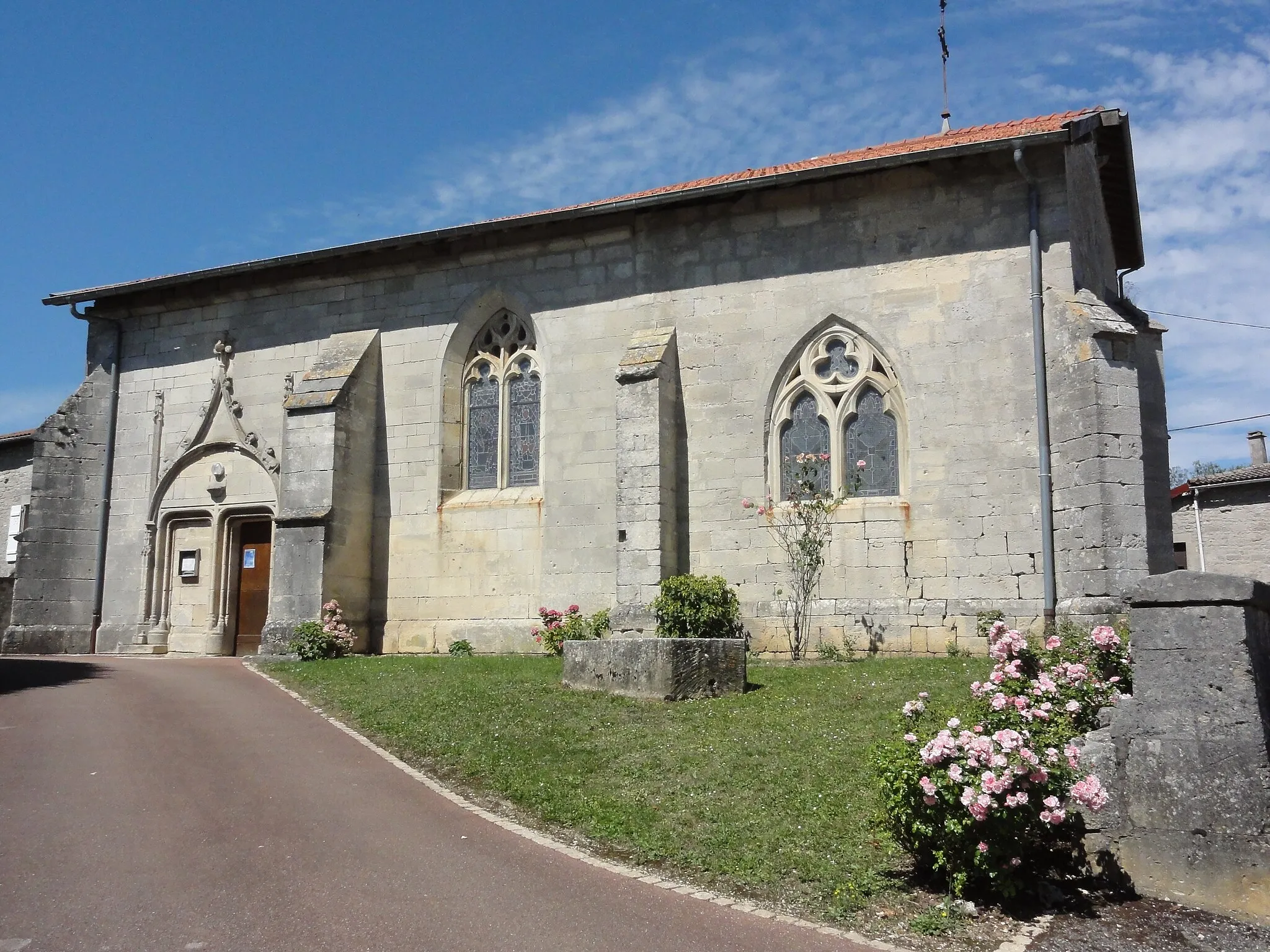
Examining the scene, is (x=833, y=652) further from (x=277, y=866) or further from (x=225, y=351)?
(x=225, y=351)

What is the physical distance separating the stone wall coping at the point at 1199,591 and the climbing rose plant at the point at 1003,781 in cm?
70

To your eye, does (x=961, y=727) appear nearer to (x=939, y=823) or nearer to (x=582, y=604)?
(x=939, y=823)

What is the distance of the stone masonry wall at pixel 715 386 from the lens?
12930 mm

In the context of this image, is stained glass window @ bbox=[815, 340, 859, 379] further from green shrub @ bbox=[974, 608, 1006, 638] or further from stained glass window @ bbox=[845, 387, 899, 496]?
green shrub @ bbox=[974, 608, 1006, 638]

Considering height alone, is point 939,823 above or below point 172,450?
below

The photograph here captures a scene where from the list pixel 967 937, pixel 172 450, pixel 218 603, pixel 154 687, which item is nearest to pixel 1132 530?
pixel 967 937

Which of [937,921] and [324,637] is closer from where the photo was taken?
[937,921]

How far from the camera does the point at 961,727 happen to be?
5.82 metres

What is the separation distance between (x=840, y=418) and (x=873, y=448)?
0.60 m

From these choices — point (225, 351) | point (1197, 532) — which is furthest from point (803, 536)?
point (1197, 532)

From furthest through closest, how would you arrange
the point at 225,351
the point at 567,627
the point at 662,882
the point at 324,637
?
the point at 225,351 → the point at 324,637 → the point at 567,627 → the point at 662,882

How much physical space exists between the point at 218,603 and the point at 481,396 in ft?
19.2

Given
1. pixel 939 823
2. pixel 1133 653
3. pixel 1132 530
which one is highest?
pixel 1132 530

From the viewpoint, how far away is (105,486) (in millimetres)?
18594
